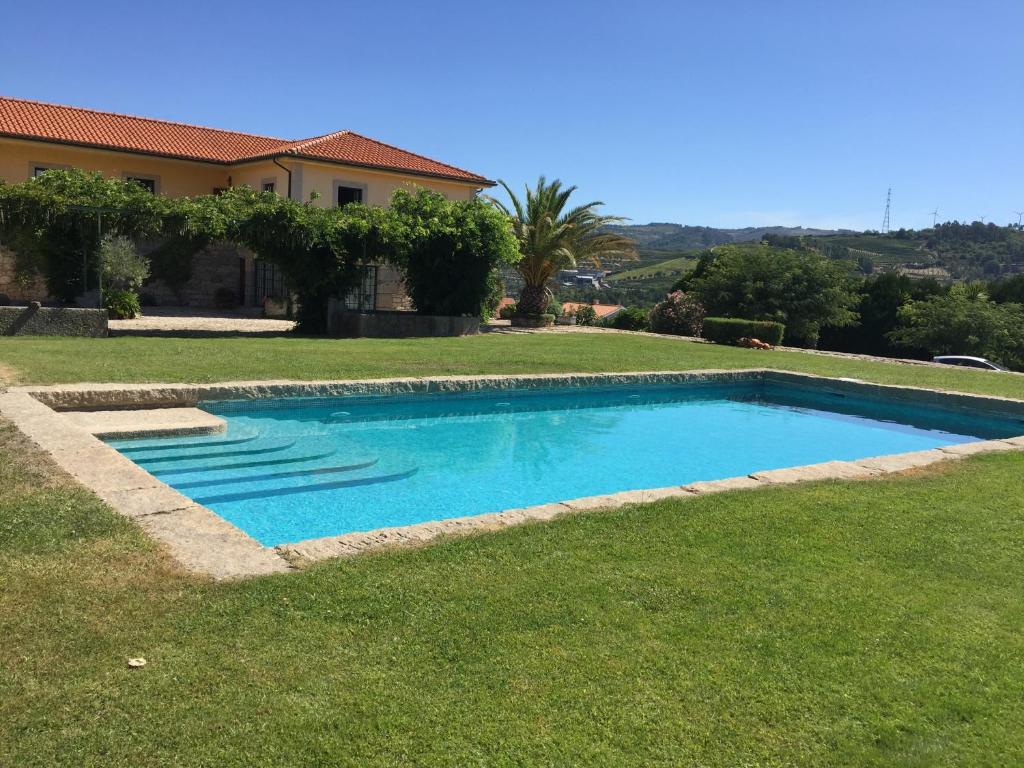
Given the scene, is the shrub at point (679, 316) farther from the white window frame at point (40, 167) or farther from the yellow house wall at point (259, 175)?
the white window frame at point (40, 167)

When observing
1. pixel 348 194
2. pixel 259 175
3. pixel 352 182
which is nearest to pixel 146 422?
pixel 352 182

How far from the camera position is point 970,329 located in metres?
28.0

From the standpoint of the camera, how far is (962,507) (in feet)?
19.2

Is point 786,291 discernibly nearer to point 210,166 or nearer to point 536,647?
point 210,166

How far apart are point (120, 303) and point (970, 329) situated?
2725cm

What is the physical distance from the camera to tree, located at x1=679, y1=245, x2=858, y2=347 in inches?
1078

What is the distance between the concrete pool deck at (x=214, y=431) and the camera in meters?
4.21

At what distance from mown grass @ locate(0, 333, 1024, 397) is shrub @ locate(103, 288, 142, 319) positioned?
5050 millimetres

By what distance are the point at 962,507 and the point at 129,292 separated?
1977 cm

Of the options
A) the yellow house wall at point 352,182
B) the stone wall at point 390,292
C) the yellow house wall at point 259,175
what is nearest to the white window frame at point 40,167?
the yellow house wall at point 259,175

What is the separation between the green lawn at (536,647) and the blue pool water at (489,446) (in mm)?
2241

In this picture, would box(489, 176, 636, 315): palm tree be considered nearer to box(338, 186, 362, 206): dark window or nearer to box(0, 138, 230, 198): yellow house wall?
box(338, 186, 362, 206): dark window

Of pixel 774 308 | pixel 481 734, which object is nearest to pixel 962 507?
pixel 481 734

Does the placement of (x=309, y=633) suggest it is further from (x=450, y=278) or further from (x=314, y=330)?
(x=450, y=278)
